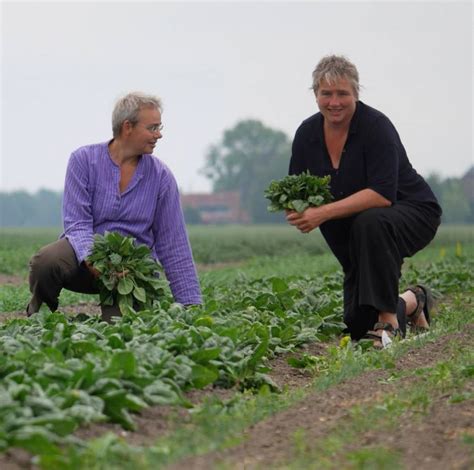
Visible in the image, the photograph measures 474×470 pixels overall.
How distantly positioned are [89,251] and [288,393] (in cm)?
213

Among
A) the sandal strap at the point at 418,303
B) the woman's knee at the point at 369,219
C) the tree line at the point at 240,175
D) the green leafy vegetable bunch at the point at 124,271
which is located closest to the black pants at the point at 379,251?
the woman's knee at the point at 369,219

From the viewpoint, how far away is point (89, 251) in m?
7.16

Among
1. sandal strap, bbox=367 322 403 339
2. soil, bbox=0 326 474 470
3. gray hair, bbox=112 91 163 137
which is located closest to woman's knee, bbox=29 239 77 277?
gray hair, bbox=112 91 163 137

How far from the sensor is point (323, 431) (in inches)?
179

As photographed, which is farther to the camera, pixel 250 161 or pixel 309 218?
pixel 250 161

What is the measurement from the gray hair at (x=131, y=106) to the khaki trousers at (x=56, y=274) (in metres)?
0.88

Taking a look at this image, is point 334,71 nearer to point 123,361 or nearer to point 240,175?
point 123,361

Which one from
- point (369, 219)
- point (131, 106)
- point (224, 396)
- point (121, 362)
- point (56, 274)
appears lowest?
point (224, 396)

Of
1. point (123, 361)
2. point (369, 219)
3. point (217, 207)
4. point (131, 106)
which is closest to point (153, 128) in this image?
point (131, 106)

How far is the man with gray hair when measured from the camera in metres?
7.27

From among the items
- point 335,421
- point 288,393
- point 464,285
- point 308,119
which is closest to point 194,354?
point 288,393

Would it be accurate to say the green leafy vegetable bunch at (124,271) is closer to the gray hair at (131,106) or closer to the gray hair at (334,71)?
the gray hair at (131,106)

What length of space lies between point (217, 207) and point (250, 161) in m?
11.7

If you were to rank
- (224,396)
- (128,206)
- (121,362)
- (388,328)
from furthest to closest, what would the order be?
(128,206) → (388,328) → (224,396) → (121,362)
